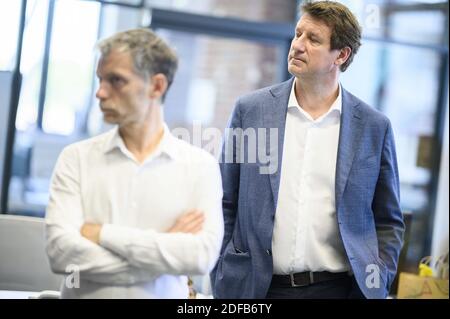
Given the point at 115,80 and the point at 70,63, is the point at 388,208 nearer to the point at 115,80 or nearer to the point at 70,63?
the point at 115,80

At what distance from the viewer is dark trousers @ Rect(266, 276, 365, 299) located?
2.00 metres

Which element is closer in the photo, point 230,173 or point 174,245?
point 174,245

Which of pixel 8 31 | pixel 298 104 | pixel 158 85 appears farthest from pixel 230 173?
pixel 8 31

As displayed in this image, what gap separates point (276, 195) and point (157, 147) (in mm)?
387

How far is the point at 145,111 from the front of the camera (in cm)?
166

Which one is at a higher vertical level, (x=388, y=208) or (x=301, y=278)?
(x=388, y=208)

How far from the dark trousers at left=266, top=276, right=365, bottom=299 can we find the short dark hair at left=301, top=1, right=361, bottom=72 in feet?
2.18

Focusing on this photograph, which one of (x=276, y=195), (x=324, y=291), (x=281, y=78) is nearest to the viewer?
(x=276, y=195)

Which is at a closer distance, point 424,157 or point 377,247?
point 377,247

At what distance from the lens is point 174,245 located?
5.30ft

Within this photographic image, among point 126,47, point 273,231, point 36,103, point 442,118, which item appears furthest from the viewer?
point 442,118
